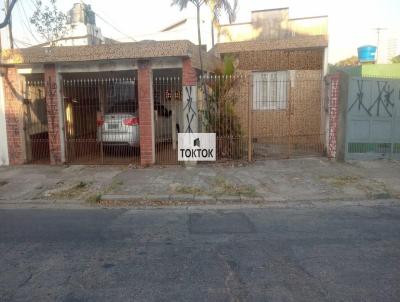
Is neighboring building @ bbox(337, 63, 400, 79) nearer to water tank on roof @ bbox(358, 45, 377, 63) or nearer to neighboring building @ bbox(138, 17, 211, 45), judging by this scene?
water tank on roof @ bbox(358, 45, 377, 63)

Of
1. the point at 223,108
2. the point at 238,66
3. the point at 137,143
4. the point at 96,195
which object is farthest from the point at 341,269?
the point at 238,66

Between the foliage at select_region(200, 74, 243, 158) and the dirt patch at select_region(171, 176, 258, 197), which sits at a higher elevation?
the foliage at select_region(200, 74, 243, 158)

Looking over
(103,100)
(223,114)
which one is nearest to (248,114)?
(223,114)

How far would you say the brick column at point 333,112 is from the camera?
9.37 m

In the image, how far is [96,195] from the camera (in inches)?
270

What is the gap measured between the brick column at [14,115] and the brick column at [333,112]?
881 cm

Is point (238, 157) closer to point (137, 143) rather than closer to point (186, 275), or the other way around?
point (137, 143)

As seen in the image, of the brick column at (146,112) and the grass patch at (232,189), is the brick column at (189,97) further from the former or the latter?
the grass patch at (232,189)

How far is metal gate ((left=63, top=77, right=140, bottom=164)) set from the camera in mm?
9703

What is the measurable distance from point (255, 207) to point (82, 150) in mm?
6700

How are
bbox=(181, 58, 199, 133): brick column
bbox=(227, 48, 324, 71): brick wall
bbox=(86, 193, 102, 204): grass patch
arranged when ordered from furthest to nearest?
bbox=(227, 48, 324, 71): brick wall → bbox=(181, 58, 199, 133): brick column → bbox=(86, 193, 102, 204): grass patch

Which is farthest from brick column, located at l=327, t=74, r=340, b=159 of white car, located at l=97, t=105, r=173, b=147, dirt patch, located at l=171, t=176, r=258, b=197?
white car, located at l=97, t=105, r=173, b=147

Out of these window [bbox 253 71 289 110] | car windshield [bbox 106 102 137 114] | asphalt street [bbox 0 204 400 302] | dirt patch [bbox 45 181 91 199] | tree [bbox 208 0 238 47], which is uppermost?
tree [bbox 208 0 238 47]

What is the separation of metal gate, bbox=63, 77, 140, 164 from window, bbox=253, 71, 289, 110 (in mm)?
4847
